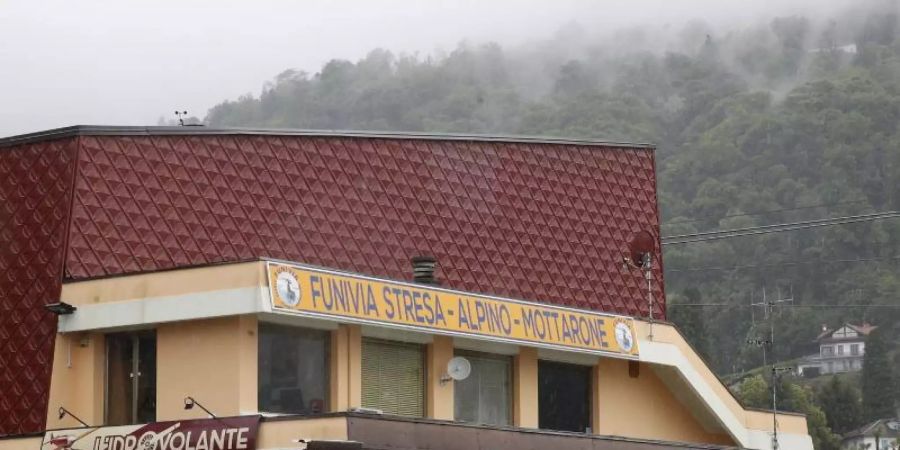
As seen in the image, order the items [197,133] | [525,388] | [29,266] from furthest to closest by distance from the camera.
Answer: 1. [525,388]
2. [197,133]
3. [29,266]

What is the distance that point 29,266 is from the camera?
39969 mm

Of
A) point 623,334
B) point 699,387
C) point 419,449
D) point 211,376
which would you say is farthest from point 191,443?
point 699,387

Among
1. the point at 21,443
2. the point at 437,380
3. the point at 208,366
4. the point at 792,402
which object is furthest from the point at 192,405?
the point at 792,402

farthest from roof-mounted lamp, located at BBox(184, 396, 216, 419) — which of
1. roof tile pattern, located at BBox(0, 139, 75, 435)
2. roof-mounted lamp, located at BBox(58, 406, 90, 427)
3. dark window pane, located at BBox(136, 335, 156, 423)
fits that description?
roof tile pattern, located at BBox(0, 139, 75, 435)

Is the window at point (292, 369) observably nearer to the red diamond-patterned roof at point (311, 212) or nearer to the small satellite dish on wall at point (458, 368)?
the red diamond-patterned roof at point (311, 212)

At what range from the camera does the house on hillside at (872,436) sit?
179875 mm

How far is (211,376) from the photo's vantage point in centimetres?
3647

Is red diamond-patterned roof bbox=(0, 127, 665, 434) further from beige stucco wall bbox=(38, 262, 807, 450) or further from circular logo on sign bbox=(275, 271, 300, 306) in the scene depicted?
circular logo on sign bbox=(275, 271, 300, 306)

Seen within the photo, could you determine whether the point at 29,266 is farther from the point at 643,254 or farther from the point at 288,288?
the point at 643,254

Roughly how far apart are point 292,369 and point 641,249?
15.7m

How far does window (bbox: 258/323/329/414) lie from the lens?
37.1 metres

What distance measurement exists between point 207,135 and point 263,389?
755 cm

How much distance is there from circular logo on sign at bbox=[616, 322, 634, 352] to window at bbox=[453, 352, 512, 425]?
286cm

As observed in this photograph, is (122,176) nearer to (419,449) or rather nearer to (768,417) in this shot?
(419,449)
